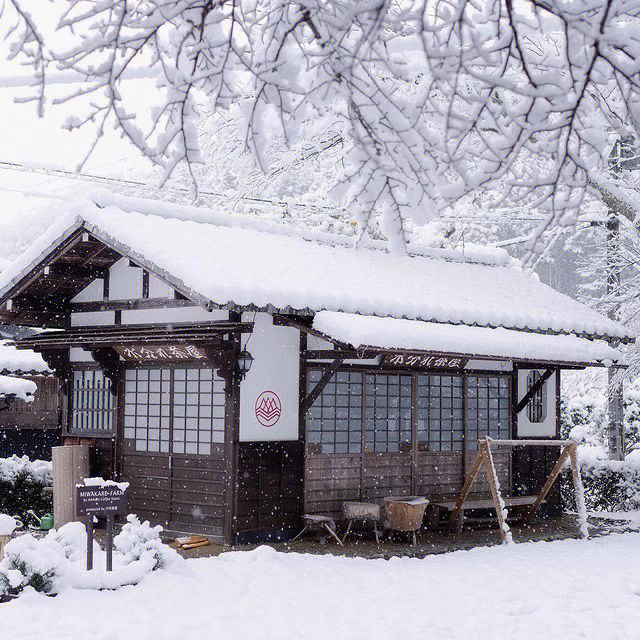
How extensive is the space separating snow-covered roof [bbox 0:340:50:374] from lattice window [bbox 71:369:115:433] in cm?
609

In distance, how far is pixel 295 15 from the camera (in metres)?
5.32

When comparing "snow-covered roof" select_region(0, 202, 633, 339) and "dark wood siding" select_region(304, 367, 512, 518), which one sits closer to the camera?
"snow-covered roof" select_region(0, 202, 633, 339)

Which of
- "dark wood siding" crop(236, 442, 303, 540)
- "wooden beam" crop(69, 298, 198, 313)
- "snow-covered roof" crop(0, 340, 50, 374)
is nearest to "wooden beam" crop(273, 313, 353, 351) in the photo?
"wooden beam" crop(69, 298, 198, 313)

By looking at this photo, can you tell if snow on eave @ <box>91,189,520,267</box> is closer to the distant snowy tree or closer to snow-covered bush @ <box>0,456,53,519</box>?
snow-covered bush @ <box>0,456,53,519</box>

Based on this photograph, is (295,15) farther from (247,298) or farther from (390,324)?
(390,324)

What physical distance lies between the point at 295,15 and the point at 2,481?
12701 mm

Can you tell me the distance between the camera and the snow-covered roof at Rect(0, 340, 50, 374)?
21.6m

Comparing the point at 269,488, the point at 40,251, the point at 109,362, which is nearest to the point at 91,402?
the point at 109,362

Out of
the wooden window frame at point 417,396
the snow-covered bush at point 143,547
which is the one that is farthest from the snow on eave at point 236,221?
the snow-covered bush at point 143,547

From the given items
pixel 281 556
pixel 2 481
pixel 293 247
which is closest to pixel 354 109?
pixel 281 556

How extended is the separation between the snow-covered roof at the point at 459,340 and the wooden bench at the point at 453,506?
2.29m

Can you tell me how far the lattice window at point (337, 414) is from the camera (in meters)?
14.2

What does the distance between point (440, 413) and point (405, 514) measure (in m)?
2.83

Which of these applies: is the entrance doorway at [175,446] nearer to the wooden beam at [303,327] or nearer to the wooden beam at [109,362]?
the wooden beam at [109,362]
